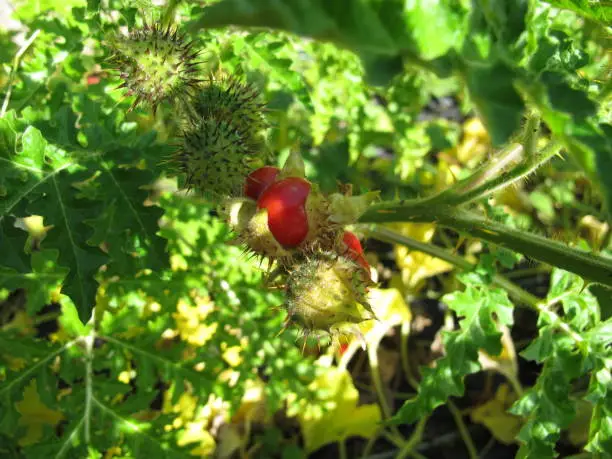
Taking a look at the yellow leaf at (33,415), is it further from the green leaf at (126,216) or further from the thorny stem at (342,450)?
the green leaf at (126,216)

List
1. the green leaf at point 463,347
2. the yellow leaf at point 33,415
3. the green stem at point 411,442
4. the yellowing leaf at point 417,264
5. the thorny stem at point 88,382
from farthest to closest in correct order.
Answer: the yellowing leaf at point 417,264 < the green stem at point 411,442 < the yellow leaf at point 33,415 < the thorny stem at point 88,382 < the green leaf at point 463,347

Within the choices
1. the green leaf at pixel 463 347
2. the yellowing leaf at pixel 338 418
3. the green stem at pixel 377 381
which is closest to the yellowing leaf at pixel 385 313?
the green stem at pixel 377 381

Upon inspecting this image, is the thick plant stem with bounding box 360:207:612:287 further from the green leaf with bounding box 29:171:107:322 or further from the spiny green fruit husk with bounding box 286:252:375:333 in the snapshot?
the green leaf with bounding box 29:171:107:322

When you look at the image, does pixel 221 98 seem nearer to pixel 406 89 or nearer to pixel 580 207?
pixel 406 89

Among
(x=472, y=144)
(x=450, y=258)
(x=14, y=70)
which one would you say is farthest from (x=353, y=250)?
(x=472, y=144)

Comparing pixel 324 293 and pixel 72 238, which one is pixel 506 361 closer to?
pixel 324 293

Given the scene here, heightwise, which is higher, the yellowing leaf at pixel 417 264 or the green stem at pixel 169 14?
the green stem at pixel 169 14
